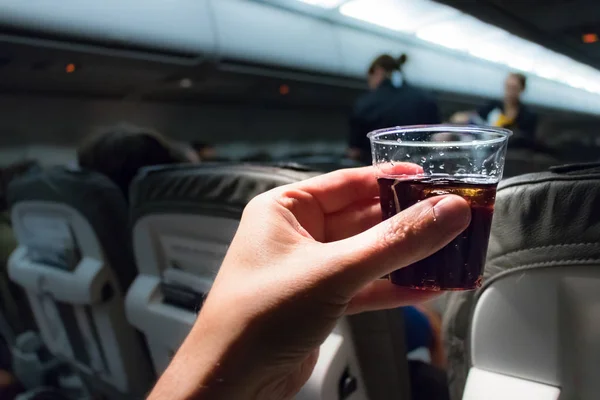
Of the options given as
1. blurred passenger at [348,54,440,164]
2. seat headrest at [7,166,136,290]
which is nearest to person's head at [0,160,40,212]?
seat headrest at [7,166,136,290]

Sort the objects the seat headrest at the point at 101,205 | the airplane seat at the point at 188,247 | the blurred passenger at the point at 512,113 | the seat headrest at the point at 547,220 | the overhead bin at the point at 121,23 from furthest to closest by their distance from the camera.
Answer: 1. the overhead bin at the point at 121,23
2. the seat headrest at the point at 101,205
3. the blurred passenger at the point at 512,113
4. the airplane seat at the point at 188,247
5. the seat headrest at the point at 547,220

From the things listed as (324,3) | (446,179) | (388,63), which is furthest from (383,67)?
(446,179)

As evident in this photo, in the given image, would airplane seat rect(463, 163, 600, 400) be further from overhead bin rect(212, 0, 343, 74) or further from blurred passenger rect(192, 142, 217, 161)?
blurred passenger rect(192, 142, 217, 161)

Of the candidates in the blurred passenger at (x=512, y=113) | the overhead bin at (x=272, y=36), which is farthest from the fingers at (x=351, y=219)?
the overhead bin at (x=272, y=36)

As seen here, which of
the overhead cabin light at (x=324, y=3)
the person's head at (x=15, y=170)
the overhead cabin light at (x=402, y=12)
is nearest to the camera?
the overhead cabin light at (x=402, y=12)

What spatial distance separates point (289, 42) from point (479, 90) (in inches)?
83.0

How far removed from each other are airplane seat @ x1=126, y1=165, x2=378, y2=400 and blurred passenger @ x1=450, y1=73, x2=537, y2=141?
83 cm

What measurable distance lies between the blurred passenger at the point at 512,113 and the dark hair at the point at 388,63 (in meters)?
0.40

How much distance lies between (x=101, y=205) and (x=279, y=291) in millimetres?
1313

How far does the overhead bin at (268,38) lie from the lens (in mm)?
1938

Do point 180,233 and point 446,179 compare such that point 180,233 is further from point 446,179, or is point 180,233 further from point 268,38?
point 268,38

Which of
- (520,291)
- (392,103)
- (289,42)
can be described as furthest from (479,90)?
(289,42)

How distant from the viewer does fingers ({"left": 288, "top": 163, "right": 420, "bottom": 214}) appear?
0.88 metres

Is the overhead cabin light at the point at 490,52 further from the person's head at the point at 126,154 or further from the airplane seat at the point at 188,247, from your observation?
the person's head at the point at 126,154
